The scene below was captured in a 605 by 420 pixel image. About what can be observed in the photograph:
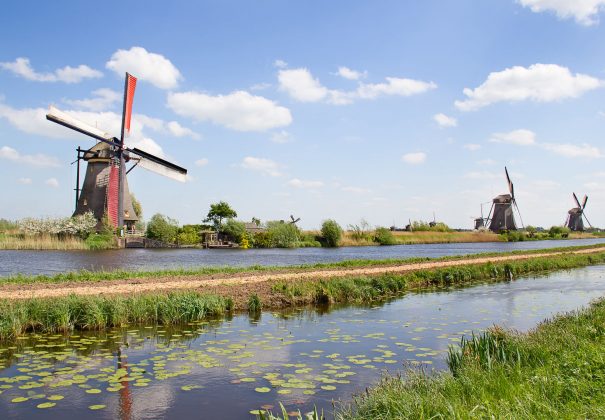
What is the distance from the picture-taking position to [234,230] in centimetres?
6481

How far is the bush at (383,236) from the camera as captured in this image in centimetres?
6838

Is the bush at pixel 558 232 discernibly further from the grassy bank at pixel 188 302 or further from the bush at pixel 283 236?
the grassy bank at pixel 188 302

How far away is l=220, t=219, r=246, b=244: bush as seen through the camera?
64750 millimetres

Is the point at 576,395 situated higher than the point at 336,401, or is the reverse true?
the point at 576,395

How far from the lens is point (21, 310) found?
1084 cm

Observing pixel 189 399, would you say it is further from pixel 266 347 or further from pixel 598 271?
pixel 598 271

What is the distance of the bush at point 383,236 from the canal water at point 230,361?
176 ft

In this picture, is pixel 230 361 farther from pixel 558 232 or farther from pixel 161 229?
pixel 558 232

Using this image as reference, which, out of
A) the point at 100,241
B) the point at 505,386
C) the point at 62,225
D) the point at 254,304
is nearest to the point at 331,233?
the point at 100,241

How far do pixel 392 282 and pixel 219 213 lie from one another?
51.2 metres

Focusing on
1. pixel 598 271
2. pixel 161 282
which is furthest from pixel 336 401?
pixel 598 271

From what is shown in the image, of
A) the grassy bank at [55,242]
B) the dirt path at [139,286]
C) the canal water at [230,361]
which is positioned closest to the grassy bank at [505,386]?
the canal water at [230,361]

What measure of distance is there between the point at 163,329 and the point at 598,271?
2479 centimetres

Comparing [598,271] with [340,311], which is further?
[598,271]
